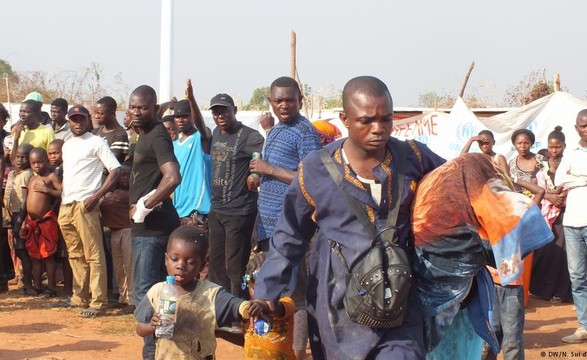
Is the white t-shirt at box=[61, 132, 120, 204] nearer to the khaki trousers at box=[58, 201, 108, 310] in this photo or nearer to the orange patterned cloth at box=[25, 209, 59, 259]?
the khaki trousers at box=[58, 201, 108, 310]

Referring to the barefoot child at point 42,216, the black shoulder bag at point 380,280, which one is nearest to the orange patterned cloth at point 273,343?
the black shoulder bag at point 380,280

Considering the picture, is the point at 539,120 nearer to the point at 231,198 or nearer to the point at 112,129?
the point at 112,129

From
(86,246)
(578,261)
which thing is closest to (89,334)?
(86,246)

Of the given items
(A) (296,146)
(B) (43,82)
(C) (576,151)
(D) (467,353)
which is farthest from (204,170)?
(B) (43,82)

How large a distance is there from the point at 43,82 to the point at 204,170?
18.2m

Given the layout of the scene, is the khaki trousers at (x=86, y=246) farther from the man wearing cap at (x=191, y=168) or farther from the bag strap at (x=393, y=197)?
the bag strap at (x=393, y=197)

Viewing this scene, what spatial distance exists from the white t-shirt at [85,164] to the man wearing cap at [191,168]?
0.66 meters

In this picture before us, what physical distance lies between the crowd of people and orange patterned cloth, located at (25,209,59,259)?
0.05 ft

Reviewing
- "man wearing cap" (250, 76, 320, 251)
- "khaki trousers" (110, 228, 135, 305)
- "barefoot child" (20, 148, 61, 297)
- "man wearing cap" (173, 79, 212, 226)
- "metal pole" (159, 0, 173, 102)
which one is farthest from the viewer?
"metal pole" (159, 0, 173, 102)

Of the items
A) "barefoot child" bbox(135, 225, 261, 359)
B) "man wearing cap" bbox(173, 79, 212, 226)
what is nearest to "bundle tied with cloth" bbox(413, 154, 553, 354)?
"barefoot child" bbox(135, 225, 261, 359)

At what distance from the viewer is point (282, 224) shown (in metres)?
4.09

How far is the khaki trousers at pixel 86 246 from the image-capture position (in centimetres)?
891

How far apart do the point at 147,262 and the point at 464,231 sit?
3016 millimetres

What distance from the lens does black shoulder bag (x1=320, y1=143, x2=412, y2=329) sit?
11.7 feet
